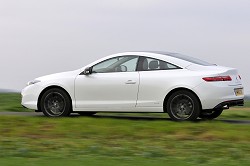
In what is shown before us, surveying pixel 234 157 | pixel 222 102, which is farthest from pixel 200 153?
pixel 222 102

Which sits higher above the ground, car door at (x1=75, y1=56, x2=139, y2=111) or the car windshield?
the car windshield

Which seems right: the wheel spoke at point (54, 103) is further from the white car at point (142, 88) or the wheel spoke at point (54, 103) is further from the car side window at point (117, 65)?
the car side window at point (117, 65)

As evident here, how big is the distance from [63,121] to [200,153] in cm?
399

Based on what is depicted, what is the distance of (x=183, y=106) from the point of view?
39.8 ft

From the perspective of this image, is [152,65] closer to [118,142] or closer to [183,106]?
[183,106]

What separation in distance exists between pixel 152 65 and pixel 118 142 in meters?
3.56

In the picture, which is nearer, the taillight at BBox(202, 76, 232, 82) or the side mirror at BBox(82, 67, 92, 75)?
the taillight at BBox(202, 76, 232, 82)

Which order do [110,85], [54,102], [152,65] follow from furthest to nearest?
[54,102], [110,85], [152,65]

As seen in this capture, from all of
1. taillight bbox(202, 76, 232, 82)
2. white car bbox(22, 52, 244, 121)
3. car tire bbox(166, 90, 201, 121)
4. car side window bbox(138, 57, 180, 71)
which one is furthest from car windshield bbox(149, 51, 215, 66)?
car tire bbox(166, 90, 201, 121)

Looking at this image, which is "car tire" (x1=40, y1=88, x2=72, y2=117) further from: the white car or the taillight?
the taillight

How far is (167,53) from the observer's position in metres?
13.0

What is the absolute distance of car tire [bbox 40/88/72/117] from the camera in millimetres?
13258

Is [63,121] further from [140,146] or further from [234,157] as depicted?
[234,157]

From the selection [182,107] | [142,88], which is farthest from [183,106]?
[142,88]
